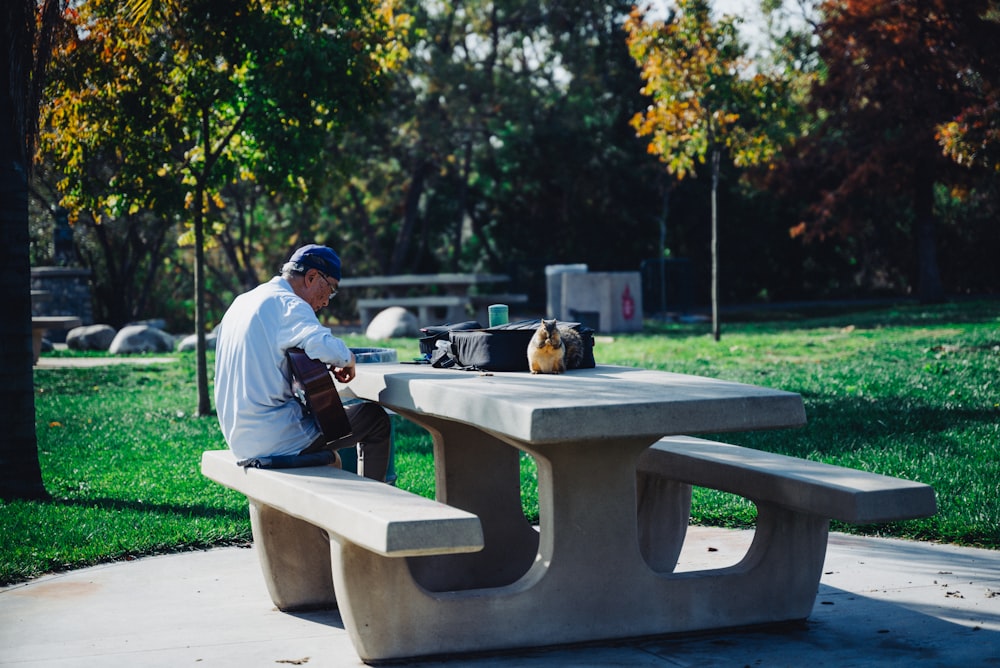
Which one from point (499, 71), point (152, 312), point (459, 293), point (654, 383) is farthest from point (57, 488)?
point (152, 312)

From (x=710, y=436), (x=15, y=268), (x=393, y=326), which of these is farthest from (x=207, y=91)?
(x=393, y=326)

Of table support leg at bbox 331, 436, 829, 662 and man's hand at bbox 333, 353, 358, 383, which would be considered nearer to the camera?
table support leg at bbox 331, 436, 829, 662

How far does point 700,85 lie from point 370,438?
1302 centimetres

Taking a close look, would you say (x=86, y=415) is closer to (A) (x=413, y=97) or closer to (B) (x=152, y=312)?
(A) (x=413, y=97)

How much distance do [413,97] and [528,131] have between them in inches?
109

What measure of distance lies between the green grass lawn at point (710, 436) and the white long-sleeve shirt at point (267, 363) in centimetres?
166

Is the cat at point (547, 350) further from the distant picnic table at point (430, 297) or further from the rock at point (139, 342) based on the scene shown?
the distant picnic table at point (430, 297)

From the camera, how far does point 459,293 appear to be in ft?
81.5

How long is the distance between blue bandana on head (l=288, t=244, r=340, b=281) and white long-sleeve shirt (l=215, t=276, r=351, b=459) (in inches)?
6.4

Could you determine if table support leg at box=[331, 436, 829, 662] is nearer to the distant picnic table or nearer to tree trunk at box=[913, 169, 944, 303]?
the distant picnic table

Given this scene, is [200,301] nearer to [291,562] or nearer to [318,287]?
[318,287]

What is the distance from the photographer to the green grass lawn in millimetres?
6418

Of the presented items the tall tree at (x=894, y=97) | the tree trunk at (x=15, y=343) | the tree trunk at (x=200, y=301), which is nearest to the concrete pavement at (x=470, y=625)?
the tree trunk at (x=15, y=343)

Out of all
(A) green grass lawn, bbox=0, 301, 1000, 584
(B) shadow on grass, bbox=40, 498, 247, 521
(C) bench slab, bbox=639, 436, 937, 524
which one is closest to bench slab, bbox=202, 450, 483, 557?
(C) bench slab, bbox=639, 436, 937, 524
